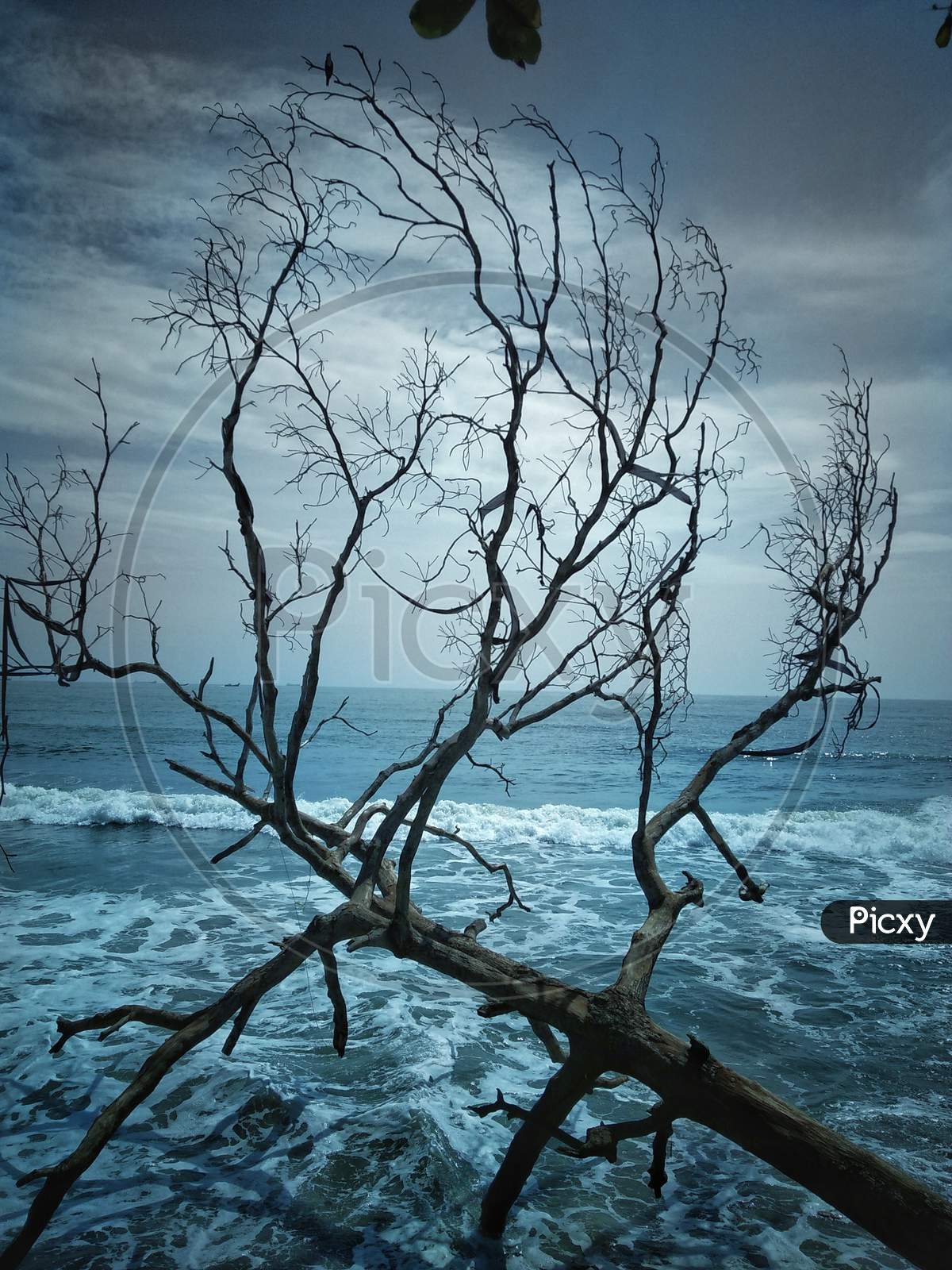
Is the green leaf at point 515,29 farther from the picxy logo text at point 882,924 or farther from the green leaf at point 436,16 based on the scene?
the picxy logo text at point 882,924

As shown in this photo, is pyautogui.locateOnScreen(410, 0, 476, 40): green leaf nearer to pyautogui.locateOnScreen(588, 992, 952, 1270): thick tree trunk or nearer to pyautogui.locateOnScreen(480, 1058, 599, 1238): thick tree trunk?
pyautogui.locateOnScreen(588, 992, 952, 1270): thick tree trunk

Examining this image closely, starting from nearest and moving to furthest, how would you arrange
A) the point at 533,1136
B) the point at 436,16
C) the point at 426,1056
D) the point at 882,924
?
the point at 436,16, the point at 533,1136, the point at 426,1056, the point at 882,924

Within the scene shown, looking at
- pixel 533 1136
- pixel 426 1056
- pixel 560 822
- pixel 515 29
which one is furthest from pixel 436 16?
pixel 560 822

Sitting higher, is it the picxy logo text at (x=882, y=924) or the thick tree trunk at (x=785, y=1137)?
the thick tree trunk at (x=785, y=1137)

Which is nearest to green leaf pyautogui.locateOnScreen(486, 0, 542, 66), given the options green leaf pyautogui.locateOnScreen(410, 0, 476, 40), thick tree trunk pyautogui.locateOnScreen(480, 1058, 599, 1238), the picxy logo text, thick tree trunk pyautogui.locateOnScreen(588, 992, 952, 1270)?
green leaf pyautogui.locateOnScreen(410, 0, 476, 40)

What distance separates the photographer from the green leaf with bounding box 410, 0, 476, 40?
844 mm

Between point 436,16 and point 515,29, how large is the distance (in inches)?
5.6

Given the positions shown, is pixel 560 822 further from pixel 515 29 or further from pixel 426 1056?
pixel 515 29

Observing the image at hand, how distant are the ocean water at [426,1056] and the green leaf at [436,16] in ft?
12.2

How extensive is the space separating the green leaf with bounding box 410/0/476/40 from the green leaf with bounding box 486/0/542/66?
78mm

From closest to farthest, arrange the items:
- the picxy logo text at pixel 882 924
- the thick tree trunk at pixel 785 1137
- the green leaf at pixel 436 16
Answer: the green leaf at pixel 436 16, the thick tree trunk at pixel 785 1137, the picxy logo text at pixel 882 924

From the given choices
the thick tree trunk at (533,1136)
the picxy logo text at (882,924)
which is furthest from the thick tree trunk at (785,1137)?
the picxy logo text at (882,924)

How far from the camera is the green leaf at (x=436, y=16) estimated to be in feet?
2.77

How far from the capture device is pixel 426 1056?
6152mm
